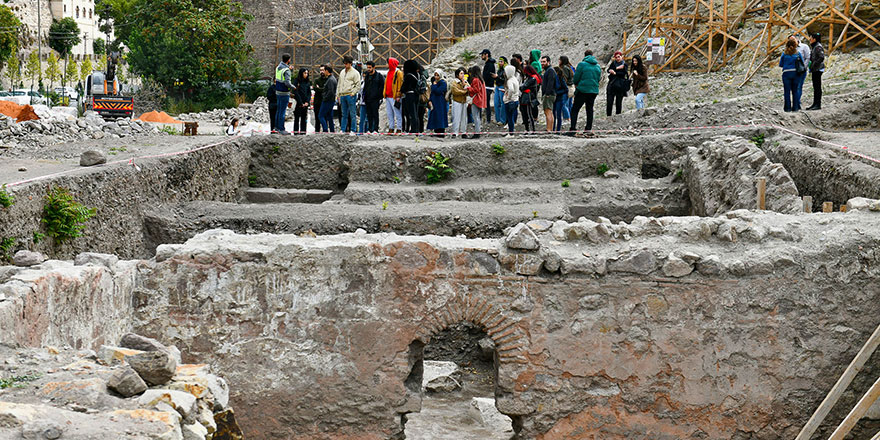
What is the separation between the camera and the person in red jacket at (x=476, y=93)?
53.3 feet

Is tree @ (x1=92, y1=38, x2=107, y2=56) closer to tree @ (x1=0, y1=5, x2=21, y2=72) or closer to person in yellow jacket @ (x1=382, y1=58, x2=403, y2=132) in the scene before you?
tree @ (x1=0, y1=5, x2=21, y2=72)

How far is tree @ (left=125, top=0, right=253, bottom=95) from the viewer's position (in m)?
33.3

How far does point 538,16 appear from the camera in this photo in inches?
1288

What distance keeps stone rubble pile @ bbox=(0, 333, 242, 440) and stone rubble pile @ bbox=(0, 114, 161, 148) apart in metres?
10.1

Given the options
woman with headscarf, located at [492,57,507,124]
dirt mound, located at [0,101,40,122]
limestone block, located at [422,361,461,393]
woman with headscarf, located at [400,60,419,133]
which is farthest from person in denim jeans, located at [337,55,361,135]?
limestone block, located at [422,361,461,393]

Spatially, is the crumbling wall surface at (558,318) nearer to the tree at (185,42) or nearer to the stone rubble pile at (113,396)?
the stone rubble pile at (113,396)

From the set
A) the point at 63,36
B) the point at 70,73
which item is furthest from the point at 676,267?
the point at 63,36

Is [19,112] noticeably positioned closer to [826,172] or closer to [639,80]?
[639,80]

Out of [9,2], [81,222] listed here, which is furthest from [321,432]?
[9,2]

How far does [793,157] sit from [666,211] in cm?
219

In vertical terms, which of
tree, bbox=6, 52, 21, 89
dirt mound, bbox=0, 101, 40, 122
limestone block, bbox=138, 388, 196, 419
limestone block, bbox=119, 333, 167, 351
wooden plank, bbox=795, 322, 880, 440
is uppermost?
tree, bbox=6, 52, 21, 89

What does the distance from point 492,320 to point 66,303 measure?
3.01 meters

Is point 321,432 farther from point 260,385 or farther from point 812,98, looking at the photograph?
point 812,98

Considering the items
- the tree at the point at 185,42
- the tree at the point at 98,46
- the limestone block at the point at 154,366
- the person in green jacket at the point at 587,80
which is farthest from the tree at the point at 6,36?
the limestone block at the point at 154,366
